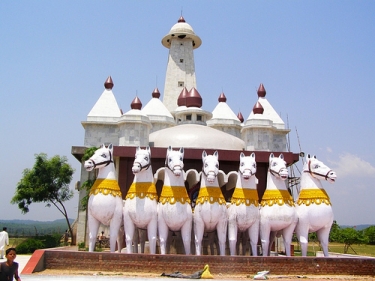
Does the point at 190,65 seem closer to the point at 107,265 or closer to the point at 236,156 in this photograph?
the point at 236,156

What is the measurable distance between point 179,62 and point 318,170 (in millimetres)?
23414

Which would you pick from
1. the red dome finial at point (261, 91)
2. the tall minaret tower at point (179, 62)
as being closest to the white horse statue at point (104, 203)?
the red dome finial at point (261, 91)

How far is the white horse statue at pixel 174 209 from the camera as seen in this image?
13523 mm

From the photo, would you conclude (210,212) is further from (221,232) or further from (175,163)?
(175,163)

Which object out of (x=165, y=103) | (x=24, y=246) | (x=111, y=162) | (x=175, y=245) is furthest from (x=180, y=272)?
(x=165, y=103)

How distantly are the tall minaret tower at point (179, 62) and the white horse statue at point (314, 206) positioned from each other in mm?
21012

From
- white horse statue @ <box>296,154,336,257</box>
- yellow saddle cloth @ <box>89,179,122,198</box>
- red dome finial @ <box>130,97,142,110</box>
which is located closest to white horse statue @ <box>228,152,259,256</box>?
white horse statue @ <box>296,154,336,257</box>

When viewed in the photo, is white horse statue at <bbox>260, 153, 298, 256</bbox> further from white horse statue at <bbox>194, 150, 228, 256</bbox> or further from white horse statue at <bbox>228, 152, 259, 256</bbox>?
white horse statue at <bbox>194, 150, 228, 256</bbox>

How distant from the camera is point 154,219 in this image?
13633 millimetres

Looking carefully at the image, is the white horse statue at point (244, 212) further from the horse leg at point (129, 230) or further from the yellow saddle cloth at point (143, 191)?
the horse leg at point (129, 230)

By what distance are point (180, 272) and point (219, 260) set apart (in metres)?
1.19

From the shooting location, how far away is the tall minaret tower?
35.1m

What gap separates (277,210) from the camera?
549 inches

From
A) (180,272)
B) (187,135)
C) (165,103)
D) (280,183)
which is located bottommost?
(180,272)
